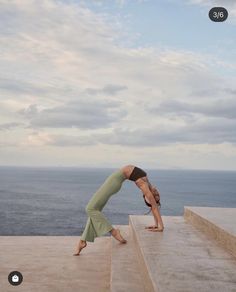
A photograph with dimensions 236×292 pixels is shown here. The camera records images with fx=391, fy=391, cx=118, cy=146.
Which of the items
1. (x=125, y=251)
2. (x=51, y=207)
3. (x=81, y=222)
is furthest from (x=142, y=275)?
(x=51, y=207)

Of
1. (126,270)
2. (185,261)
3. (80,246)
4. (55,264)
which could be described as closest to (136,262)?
(126,270)

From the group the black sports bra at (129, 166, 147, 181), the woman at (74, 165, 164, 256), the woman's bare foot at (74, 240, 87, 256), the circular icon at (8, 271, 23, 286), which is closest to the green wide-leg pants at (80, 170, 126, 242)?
the woman at (74, 165, 164, 256)

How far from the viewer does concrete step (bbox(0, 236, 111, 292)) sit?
20.4ft

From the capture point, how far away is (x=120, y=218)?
61094mm

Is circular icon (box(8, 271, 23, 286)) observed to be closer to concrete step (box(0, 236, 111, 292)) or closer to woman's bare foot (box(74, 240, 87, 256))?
concrete step (box(0, 236, 111, 292))

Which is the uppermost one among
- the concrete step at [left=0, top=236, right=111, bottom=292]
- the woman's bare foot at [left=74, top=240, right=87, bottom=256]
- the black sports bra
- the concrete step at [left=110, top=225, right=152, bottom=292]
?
the black sports bra

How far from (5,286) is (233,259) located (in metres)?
3.56

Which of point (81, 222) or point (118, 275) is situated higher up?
point (118, 275)

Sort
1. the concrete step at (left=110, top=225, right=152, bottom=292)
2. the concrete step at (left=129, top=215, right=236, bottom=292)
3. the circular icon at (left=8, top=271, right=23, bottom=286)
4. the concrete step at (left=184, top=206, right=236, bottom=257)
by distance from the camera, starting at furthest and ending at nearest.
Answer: the circular icon at (left=8, top=271, right=23, bottom=286)
the concrete step at (left=184, top=206, right=236, bottom=257)
the concrete step at (left=110, top=225, right=152, bottom=292)
the concrete step at (left=129, top=215, right=236, bottom=292)

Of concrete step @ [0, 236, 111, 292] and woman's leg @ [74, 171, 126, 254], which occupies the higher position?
woman's leg @ [74, 171, 126, 254]

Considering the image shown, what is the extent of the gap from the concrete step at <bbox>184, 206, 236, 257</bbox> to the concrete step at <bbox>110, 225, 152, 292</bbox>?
1.43 meters

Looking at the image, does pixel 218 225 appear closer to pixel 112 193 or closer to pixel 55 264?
pixel 112 193

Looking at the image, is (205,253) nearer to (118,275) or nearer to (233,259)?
(233,259)

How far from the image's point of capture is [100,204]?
7.41m
